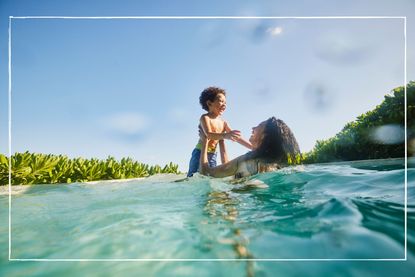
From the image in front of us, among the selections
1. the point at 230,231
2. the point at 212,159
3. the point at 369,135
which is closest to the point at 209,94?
the point at 212,159

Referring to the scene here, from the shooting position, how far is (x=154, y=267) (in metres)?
2.30

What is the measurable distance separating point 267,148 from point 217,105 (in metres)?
1.64

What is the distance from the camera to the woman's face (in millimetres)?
4121

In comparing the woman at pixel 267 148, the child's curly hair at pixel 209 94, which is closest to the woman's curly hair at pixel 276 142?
the woman at pixel 267 148

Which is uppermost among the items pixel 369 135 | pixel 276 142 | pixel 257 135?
pixel 369 135

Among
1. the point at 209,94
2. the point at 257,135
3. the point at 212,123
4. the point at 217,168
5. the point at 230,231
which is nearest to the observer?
the point at 230,231

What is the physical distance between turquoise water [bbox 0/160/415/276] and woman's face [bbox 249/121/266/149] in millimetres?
589

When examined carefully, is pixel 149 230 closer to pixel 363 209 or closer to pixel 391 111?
pixel 363 209

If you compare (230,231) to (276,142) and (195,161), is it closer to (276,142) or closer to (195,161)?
(276,142)

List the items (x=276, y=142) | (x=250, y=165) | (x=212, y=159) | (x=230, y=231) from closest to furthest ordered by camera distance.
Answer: (x=230, y=231) → (x=276, y=142) → (x=250, y=165) → (x=212, y=159)

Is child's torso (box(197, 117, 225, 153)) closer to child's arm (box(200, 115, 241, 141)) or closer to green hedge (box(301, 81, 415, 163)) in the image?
child's arm (box(200, 115, 241, 141))

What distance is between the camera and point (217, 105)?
5410 mm

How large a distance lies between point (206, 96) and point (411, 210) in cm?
361

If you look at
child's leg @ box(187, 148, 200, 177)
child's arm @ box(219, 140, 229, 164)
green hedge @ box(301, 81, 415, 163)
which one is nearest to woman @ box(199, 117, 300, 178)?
child's leg @ box(187, 148, 200, 177)
